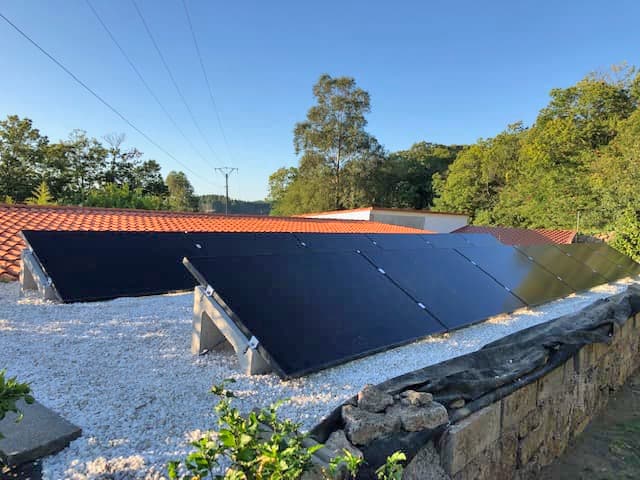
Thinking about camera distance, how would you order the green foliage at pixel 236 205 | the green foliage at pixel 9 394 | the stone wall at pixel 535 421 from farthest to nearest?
the green foliage at pixel 236 205, the stone wall at pixel 535 421, the green foliage at pixel 9 394

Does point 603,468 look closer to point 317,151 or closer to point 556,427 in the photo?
point 556,427

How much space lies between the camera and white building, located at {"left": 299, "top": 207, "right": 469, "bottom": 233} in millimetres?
20125

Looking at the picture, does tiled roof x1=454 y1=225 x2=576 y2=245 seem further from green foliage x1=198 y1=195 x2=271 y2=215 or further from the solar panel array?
green foliage x1=198 y1=195 x2=271 y2=215

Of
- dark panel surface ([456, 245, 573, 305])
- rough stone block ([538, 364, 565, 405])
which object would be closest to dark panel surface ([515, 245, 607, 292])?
dark panel surface ([456, 245, 573, 305])

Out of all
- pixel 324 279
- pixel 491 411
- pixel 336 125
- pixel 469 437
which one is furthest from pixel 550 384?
pixel 336 125

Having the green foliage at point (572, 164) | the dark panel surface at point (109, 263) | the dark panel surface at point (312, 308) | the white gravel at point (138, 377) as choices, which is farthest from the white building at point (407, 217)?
the dark panel surface at point (312, 308)

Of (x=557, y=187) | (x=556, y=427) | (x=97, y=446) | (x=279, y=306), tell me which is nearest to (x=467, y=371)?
(x=279, y=306)

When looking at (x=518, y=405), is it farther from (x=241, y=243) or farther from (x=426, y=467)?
(x=241, y=243)

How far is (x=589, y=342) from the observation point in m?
3.62

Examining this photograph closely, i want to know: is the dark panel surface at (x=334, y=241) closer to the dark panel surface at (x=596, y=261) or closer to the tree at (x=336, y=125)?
the dark panel surface at (x=596, y=261)

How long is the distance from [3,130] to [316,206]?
28619 millimetres

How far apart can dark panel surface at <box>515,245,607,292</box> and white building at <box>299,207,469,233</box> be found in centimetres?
1212

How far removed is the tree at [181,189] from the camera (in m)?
61.8

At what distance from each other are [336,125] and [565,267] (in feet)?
97.3
